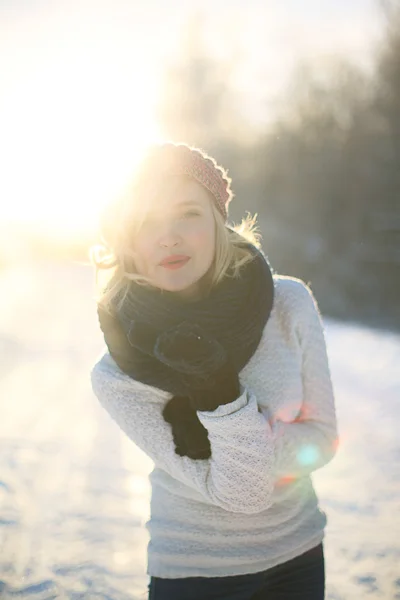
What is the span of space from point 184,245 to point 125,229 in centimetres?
19

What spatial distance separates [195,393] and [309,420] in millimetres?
435

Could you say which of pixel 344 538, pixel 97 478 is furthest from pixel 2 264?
pixel 344 538

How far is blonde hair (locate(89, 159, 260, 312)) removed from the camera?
1632 mm

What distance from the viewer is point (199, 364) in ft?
4.57

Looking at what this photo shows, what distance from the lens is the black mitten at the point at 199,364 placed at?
4.59ft

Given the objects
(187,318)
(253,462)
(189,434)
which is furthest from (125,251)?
→ (253,462)

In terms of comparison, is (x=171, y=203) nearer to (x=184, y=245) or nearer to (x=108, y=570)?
(x=184, y=245)

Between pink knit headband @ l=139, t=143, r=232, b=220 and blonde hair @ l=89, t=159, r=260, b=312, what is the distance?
0.20 feet

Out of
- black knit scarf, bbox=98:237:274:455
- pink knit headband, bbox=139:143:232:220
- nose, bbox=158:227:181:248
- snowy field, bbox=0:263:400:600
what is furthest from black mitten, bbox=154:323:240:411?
snowy field, bbox=0:263:400:600

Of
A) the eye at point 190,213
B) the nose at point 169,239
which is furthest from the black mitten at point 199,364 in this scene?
the eye at point 190,213

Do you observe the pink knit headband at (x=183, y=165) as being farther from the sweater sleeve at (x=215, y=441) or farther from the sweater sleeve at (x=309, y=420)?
Answer: the sweater sleeve at (x=215, y=441)

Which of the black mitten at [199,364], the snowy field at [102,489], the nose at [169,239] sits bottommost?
the snowy field at [102,489]

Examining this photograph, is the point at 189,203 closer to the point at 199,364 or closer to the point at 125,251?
the point at 125,251

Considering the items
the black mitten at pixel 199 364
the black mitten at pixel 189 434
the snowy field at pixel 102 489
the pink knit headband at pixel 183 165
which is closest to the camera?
the black mitten at pixel 199 364
